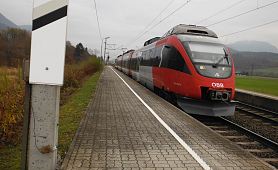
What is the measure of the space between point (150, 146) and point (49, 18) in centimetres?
338

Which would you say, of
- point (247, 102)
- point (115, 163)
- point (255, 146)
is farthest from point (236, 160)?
point (247, 102)

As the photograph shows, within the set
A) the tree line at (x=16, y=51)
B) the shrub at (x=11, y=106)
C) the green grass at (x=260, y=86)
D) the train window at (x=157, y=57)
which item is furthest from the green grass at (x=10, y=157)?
the green grass at (x=260, y=86)

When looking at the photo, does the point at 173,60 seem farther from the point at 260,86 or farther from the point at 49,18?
the point at 260,86

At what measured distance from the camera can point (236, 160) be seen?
5.70 meters

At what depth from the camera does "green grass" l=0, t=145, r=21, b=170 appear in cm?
497

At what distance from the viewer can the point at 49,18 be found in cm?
387

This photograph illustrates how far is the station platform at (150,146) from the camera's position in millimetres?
5195

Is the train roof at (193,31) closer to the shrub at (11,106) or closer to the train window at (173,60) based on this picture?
the train window at (173,60)

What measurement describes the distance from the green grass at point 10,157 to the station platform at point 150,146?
82 centimetres

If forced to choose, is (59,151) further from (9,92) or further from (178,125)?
(178,125)

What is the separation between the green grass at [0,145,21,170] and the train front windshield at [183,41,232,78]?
7117 mm

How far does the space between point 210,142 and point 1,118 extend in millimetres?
4305

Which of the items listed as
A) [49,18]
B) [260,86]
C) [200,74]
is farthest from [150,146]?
[260,86]

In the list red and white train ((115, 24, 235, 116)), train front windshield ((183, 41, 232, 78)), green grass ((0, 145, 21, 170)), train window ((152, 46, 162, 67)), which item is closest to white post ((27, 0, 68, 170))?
green grass ((0, 145, 21, 170))
